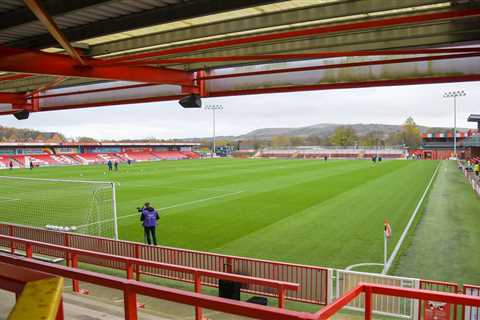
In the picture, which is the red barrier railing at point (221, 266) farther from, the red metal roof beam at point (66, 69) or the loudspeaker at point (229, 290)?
the red metal roof beam at point (66, 69)

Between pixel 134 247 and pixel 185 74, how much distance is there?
4.48 meters

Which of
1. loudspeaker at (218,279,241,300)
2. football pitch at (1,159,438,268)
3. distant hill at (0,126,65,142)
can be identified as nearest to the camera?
loudspeaker at (218,279,241,300)

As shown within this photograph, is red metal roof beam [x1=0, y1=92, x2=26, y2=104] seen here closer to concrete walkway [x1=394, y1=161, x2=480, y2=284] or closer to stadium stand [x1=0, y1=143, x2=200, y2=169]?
concrete walkway [x1=394, y1=161, x2=480, y2=284]

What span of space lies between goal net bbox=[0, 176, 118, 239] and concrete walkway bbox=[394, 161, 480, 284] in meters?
9.49

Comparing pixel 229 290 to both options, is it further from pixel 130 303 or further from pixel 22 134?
pixel 22 134

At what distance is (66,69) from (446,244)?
1275 centimetres

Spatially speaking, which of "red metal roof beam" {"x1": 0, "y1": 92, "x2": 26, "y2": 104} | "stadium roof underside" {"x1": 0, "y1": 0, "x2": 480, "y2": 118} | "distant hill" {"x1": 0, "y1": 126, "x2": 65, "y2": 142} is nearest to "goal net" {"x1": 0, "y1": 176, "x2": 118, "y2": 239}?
"red metal roof beam" {"x1": 0, "y1": 92, "x2": 26, "y2": 104}

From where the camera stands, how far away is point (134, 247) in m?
9.95

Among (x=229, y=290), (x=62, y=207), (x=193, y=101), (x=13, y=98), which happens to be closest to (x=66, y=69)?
(x=193, y=101)

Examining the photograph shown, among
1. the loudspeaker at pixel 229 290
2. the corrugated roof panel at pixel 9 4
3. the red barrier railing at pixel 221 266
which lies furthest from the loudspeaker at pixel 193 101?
the corrugated roof panel at pixel 9 4

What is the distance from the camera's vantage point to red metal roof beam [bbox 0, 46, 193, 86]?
6609 millimetres

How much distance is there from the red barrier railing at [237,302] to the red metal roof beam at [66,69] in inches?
172

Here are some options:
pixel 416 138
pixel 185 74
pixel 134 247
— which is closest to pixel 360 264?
pixel 134 247

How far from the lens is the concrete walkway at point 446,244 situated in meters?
10.6
